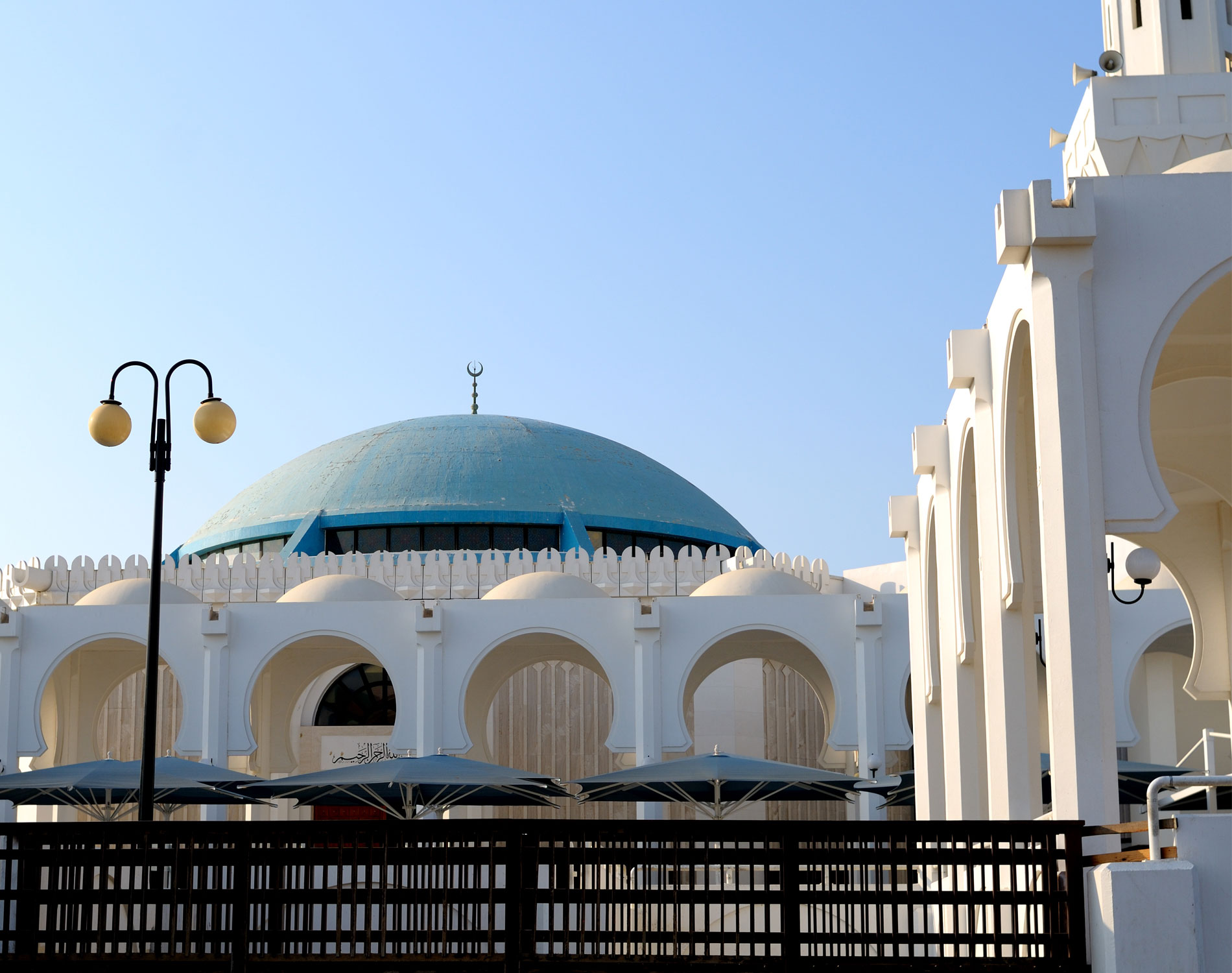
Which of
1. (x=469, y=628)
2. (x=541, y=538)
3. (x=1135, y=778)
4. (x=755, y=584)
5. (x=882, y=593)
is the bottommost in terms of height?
(x=1135, y=778)

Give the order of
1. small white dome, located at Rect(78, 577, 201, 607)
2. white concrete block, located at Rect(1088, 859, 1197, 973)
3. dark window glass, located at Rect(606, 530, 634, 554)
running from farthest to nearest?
dark window glass, located at Rect(606, 530, 634, 554)
small white dome, located at Rect(78, 577, 201, 607)
white concrete block, located at Rect(1088, 859, 1197, 973)

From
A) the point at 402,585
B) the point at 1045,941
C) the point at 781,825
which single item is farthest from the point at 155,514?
the point at 402,585

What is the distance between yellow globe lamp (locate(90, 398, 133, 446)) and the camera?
12664mm

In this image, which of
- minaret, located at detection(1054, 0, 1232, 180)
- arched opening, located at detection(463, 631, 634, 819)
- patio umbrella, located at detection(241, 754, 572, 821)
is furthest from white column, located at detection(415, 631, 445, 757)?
minaret, located at detection(1054, 0, 1232, 180)

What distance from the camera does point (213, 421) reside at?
1284 centimetres

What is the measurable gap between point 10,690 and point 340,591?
210 inches

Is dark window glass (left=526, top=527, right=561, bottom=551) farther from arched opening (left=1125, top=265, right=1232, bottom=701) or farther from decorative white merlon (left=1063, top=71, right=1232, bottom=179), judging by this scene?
decorative white merlon (left=1063, top=71, right=1232, bottom=179)

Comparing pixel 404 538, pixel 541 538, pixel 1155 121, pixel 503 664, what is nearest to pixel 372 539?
pixel 404 538

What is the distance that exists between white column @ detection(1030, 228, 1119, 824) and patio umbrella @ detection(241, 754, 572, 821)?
8.84 metres

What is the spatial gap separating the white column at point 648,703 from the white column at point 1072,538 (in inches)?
534

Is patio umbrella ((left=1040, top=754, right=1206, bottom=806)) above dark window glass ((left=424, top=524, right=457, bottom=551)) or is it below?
below

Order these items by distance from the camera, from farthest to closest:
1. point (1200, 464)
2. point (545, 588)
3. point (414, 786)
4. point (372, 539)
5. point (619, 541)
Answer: point (619, 541), point (372, 539), point (545, 588), point (414, 786), point (1200, 464)

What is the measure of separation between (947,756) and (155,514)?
8514mm

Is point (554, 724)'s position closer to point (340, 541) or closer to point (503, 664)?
point (503, 664)
